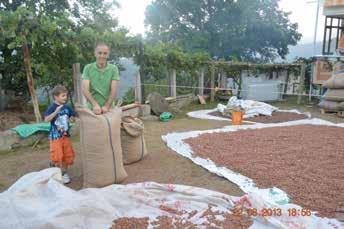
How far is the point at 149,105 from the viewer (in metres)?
7.50

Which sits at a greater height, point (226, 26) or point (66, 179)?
point (226, 26)

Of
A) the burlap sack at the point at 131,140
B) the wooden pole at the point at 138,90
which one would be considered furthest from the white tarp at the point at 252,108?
the burlap sack at the point at 131,140

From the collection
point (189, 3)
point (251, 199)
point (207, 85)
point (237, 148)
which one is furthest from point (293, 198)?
point (189, 3)

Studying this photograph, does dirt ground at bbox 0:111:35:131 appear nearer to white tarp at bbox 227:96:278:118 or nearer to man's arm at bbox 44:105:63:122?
man's arm at bbox 44:105:63:122

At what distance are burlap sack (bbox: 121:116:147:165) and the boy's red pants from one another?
0.62 m

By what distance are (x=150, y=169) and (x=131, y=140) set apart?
40 cm

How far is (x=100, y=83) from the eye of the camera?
347 centimetres

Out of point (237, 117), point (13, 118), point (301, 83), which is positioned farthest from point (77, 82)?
point (301, 83)

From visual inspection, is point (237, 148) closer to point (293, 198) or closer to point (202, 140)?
point (202, 140)

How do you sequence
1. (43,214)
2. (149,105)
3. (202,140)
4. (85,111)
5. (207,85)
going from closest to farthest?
(43,214) → (85,111) → (202,140) → (149,105) → (207,85)

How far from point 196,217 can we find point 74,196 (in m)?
0.86

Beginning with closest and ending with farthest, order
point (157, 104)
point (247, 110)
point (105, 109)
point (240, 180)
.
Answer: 1. point (240, 180)
2. point (105, 109)
3. point (157, 104)
4. point (247, 110)

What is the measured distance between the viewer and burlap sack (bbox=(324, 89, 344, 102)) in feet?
25.9

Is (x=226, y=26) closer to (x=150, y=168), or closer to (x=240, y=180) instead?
(x=150, y=168)
